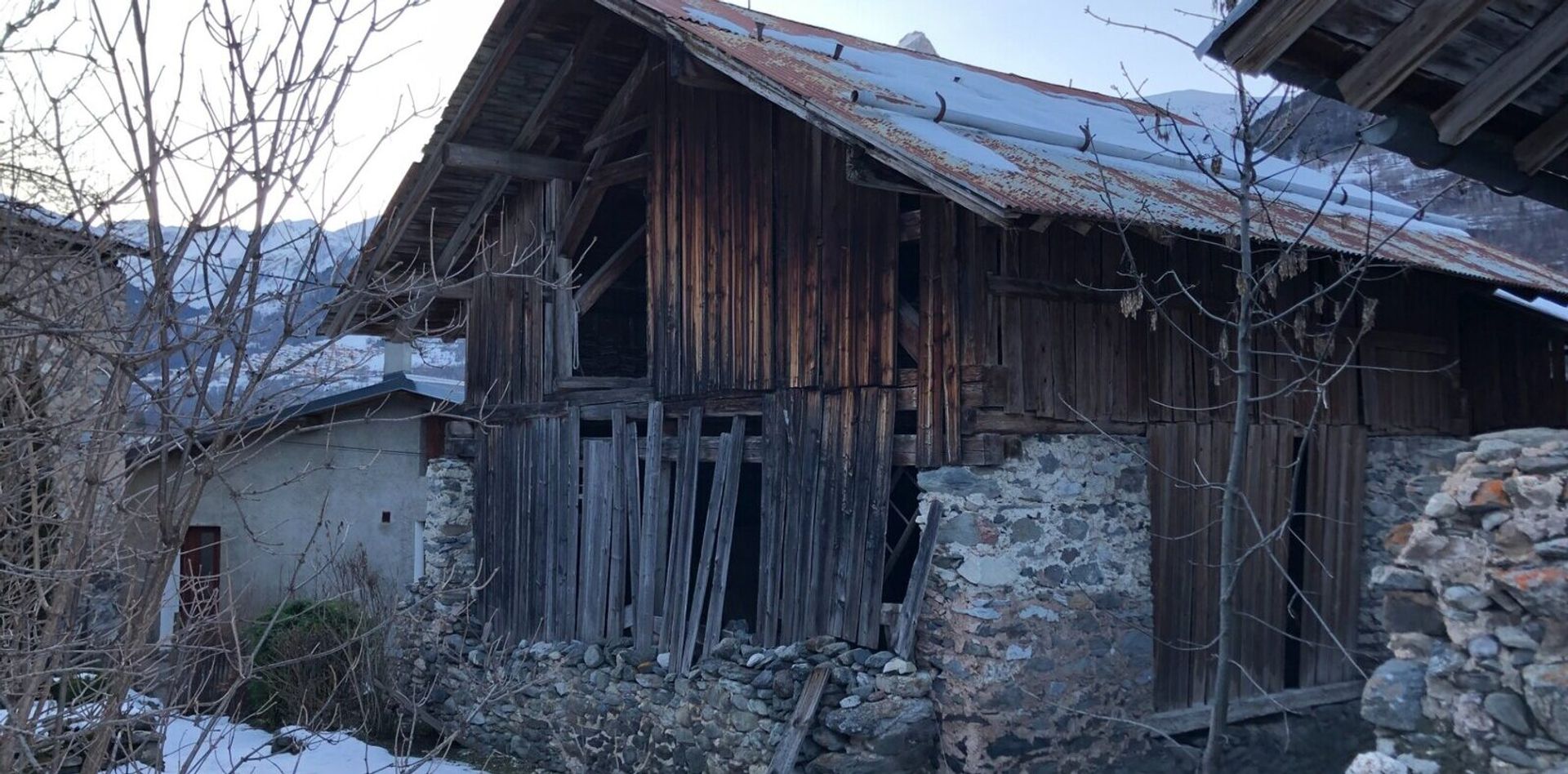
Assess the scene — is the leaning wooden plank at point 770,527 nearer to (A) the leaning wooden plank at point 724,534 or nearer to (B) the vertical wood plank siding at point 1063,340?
(A) the leaning wooden plank at point 724,534

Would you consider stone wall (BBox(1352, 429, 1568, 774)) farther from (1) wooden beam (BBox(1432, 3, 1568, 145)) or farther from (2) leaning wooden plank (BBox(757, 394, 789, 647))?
(2) leaning wooden plank (BBox(757, 394, 789, 647))

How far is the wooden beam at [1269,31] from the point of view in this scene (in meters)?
3.27

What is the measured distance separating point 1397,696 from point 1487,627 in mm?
444

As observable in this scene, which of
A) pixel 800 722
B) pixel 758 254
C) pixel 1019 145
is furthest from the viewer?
pixel 758 254

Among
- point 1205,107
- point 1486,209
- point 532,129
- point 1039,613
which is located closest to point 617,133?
point 532,129

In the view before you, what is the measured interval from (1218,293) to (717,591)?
3866 millimetres

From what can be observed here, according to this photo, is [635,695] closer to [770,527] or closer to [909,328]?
[770,527]

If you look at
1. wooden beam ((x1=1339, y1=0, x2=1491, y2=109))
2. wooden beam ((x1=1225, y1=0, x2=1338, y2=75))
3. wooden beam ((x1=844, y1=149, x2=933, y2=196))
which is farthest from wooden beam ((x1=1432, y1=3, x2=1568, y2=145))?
wooden beam ((x1=844, y1=149, x2=933, y2=196))

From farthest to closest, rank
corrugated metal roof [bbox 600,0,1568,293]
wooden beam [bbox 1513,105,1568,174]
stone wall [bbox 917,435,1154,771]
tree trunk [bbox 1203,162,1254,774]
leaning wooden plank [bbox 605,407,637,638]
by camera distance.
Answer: leaning wooden plank [bbox 605,407,637,638]
stone wall [bbox 917,435,1154,771]
corrugated metal roof [bbox 600,0,1568,293]
tree trunk [bbox 1203,162,1254,774]
wooden beam [bbox 1513,105,1568,174]

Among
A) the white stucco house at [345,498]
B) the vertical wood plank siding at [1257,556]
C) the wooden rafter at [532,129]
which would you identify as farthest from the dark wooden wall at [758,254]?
the white stucco house at [345,498]

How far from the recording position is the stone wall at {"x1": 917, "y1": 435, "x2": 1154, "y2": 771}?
673cm

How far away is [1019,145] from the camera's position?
25.1 ft

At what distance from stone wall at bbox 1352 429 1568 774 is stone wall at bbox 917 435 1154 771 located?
2371 millimetres

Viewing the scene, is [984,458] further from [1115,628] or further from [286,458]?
[286,458]
